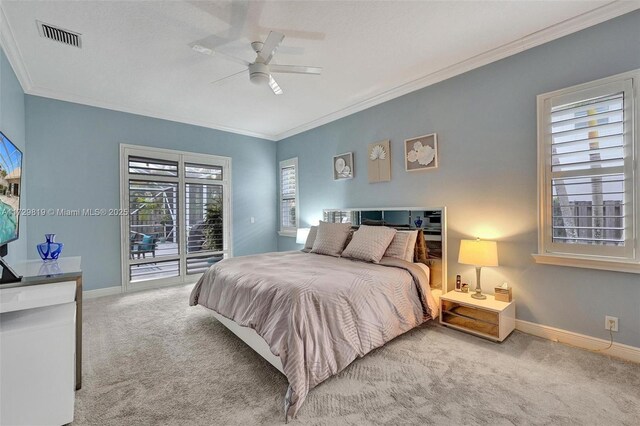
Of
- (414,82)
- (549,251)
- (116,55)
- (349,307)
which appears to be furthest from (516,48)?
(116,55)

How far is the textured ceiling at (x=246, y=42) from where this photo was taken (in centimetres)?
226

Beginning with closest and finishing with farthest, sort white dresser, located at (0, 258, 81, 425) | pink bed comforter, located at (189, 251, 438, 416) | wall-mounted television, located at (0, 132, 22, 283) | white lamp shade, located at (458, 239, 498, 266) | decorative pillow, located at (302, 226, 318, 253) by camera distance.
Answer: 1. white dresser, located at (0, 258, 81, 425)
2. pink bed comforter, located at (189, 251, 438, 416)
3. wall-mounted television, located at (0, 132, 22, 283)
4. white lamp shade, located at (458, 239, 498, 266)
5. decorative pillow, located at (302, 226, 318, 253)

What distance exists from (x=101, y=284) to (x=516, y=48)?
586cm

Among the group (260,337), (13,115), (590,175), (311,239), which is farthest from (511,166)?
(13,115)

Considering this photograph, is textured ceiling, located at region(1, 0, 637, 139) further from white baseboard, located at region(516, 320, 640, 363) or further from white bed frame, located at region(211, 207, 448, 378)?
white baseboard, located at region(516, 320, 640, 363)

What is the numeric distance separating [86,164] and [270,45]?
3.39 meters

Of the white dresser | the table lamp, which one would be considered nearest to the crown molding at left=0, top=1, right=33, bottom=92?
the white dresser

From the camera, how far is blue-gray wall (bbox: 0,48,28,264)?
2.66m

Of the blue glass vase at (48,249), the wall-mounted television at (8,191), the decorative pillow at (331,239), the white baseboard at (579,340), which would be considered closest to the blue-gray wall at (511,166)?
the white baseboard at (579,340)

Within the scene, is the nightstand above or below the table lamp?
below

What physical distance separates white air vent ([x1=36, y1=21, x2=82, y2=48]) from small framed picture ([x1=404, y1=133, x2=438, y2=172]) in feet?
11.7

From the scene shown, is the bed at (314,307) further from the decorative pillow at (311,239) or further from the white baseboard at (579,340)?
the decorative pillow at (311,239)

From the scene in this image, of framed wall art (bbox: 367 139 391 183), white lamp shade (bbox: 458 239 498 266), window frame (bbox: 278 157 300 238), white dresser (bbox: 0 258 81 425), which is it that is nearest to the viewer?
white dresser (bbox: 0 258 81 425)

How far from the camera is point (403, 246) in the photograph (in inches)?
125
